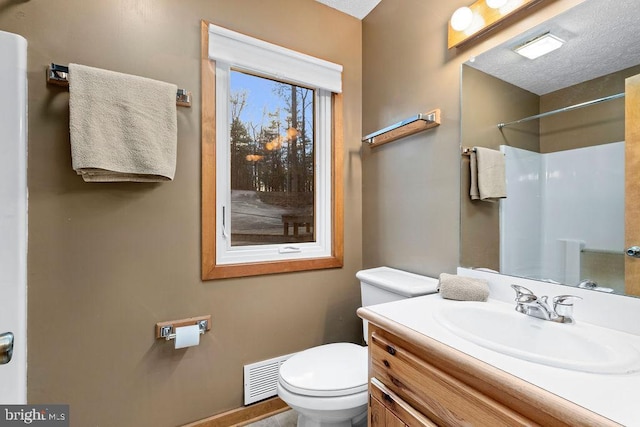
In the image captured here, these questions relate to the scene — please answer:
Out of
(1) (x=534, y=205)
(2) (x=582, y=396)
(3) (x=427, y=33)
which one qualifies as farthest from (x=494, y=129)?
(2) (x=582, y=396)

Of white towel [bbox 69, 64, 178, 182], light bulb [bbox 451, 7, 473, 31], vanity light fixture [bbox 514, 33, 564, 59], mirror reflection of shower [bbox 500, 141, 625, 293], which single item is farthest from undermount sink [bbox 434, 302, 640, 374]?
white towel [bbox 69, 64, 178, 182]

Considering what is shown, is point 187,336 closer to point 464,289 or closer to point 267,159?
point 267,159

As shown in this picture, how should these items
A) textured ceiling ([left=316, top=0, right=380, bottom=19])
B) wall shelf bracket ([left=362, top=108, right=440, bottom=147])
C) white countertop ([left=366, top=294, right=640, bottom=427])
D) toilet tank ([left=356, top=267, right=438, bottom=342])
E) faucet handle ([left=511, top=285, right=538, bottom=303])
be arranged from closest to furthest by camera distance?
white countertop ([left=366, top=294, right=640, bottom=427]) → faucet handle ([left=511, top=285, right=538, bottom=303]) → toilet tank ([left=356, top=267, right=438, bottom=342]) → wall shelf bracket ([left=362, top=108, right=440, bottom=147]) → textured ceiling ([left=316, top=0, right=380, bottom=19])

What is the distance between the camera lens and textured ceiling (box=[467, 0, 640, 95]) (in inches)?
33.6

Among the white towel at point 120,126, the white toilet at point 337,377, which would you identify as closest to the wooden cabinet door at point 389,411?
the white toilet at point 337,377

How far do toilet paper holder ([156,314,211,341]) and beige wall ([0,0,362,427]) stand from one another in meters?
0.03

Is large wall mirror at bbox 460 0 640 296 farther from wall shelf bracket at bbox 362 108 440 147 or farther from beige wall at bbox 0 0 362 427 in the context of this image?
beige wall at bbox 0 0 362 427

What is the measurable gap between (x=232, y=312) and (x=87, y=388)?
2.15ft

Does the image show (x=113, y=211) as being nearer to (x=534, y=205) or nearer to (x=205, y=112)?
(x=205, y=112)

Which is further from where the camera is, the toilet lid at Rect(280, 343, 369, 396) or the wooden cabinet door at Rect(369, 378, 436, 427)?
the toilet lid at Rect(280, 343, 369, 396)

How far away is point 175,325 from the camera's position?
1.38 meters

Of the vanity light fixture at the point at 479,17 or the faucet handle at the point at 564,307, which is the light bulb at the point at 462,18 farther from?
the faucet handle at the point at 564,307

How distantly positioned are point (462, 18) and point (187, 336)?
6.25ft

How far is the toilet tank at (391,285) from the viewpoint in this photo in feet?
4.21
